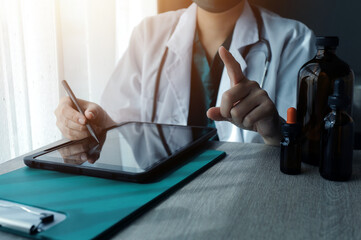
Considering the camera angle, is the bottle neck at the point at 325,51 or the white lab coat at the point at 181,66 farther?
the white lab coat at the point at 181,66

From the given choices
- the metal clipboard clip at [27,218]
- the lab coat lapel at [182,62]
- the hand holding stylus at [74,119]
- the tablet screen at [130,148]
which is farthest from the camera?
the lab coat lapel at [182,62]

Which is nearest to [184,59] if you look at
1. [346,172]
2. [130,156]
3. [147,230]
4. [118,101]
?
[118,101]

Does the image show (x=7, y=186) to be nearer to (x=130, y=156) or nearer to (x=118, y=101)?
(x=130, y=156)

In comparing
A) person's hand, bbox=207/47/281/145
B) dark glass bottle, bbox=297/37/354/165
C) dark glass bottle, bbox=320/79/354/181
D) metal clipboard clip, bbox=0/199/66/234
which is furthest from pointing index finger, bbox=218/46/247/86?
metal clipboard clip, bbox=0/199/66/234

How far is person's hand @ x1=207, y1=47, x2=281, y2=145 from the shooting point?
0.83 m

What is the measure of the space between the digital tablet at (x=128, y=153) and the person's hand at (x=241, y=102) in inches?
3.3

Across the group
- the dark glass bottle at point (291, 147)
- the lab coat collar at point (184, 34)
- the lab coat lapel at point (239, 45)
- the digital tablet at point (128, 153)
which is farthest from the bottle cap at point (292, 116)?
the lab coat collar at point (184, 34)

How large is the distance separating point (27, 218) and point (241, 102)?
Result: 543 millimetres

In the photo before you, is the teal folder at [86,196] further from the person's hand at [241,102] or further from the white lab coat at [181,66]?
the white lab coat at [181,66]

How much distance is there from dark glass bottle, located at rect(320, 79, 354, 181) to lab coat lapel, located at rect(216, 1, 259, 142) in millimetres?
534

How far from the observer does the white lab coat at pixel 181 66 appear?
3.67ft

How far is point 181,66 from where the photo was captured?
4.12 ft

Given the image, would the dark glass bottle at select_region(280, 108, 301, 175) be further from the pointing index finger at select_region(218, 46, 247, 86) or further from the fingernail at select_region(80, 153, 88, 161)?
the fingernail at select_region(80, 153, 88, 161)

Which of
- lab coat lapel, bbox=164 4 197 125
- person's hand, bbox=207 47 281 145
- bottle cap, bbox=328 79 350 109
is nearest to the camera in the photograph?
bottle cap, bbox=328 79 350 109
